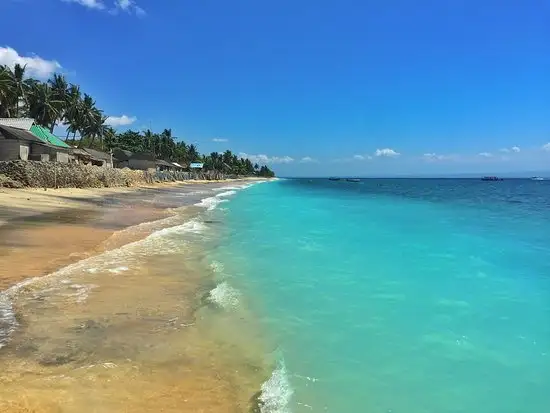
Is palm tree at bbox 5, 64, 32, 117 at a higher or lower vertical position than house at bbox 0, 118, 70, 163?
higher

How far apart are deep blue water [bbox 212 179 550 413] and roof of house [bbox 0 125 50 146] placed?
97.3 feet

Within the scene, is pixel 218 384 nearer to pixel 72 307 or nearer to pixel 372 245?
pixel 72 307

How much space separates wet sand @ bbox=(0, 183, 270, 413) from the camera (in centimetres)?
438

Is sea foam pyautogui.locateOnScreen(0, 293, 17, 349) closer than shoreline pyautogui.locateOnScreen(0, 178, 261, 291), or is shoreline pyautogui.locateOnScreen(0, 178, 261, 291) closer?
sea foam pyautogui.locateOnScreen(0, 293, 17, 349)

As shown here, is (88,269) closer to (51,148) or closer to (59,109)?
(51,148)

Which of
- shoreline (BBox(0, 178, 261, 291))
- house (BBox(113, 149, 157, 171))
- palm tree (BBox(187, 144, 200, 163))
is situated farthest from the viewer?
palm tree (BBox(187, 144, 200, 163))

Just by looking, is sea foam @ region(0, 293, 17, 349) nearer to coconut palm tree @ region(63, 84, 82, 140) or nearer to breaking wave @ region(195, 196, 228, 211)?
breaking wave @ region(195, 196, 228, 211)

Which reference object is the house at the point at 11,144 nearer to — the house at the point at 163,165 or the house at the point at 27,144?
the house at the point at 27,144

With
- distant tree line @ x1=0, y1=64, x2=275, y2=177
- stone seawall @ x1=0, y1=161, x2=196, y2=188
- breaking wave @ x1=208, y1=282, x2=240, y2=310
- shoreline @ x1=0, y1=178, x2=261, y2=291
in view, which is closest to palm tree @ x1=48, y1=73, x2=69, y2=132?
distant tree line @ x1=0, y1=64, x2=275, y2=177

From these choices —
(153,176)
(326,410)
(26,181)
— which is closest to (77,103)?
(153,176)

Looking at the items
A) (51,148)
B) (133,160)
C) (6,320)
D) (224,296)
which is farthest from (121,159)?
(6,320)

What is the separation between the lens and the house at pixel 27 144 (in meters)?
36.7

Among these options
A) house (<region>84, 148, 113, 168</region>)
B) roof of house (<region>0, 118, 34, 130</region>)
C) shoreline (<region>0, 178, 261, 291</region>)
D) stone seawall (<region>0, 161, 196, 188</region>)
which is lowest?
shoreline (<region>0, 178, 261, 291</region>)

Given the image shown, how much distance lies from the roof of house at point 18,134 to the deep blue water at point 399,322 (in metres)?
29.7
